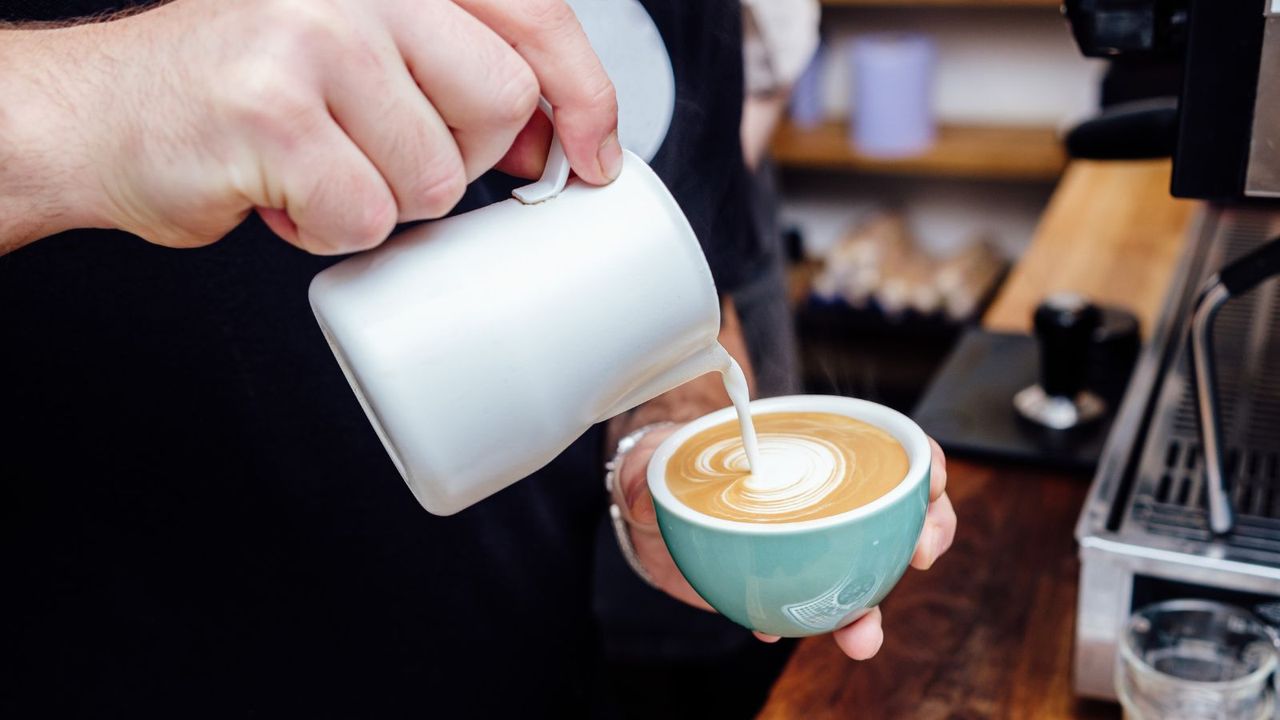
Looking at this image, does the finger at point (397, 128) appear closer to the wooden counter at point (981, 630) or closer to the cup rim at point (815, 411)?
the cup rim at point (815, 411)

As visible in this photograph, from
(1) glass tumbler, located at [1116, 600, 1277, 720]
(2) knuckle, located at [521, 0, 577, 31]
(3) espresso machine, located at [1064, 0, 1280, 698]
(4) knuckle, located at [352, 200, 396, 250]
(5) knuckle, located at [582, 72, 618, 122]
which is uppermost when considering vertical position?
(2) knuckle, located at [521, 0, 577, 31]

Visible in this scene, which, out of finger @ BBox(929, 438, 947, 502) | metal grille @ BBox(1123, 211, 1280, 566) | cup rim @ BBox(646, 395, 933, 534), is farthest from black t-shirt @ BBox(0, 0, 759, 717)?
metal grille @ BBox(1123, 211, 1280, 566)

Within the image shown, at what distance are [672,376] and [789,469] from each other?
0.43 feet

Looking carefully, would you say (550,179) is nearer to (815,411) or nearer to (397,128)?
(397,128)

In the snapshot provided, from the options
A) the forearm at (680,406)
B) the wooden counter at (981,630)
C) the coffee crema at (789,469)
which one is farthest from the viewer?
the forearm at (680,406)

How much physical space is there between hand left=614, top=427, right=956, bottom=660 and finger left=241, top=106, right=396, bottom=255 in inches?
13.0

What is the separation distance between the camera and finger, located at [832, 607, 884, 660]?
2.35 ft

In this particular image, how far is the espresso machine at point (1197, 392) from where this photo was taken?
26.6 inches

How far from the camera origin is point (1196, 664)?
0.81m

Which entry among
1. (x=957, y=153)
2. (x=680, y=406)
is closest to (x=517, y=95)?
(x=680, y=406)

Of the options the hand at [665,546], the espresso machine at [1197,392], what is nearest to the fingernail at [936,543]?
the hand at [665,546]

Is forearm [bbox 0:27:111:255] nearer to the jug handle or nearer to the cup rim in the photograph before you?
the jug handle

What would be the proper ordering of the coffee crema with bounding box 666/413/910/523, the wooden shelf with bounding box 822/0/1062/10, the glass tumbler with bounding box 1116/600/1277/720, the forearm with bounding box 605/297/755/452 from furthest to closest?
the wooden shelf with bounding box 822/0/1062/10, the forearm with bounding box 605/297/755/452, the glass tumbler with bounding box 1116/600/1277/720, the coffee crema with bounding box 666/413/910/523

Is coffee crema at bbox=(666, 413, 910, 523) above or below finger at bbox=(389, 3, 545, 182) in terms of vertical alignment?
below
